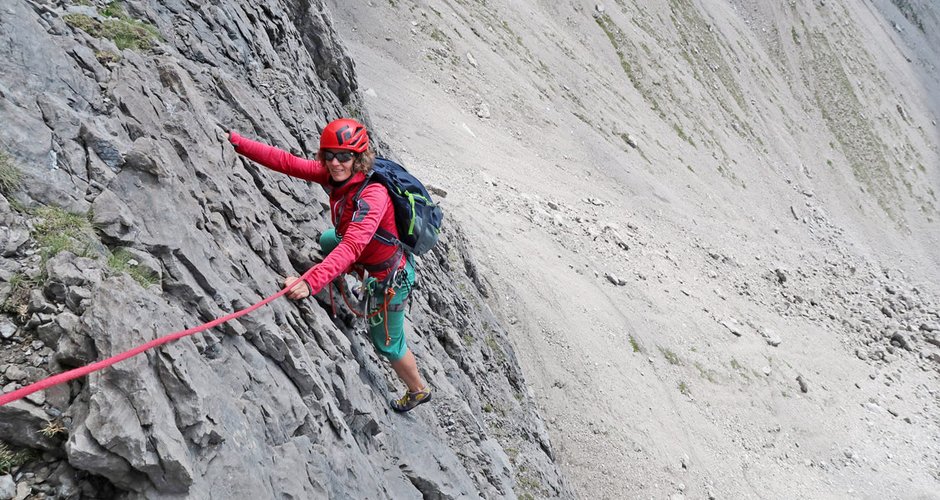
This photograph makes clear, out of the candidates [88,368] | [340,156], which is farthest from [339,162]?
[88,368]

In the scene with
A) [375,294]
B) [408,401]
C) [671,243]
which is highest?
[375,294]

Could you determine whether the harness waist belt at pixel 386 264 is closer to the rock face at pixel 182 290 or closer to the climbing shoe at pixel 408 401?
the rock face at pixel 182 290

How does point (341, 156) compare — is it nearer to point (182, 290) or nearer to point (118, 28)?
point (182, 290)

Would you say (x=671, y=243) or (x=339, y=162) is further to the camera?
(x=671, y=243)

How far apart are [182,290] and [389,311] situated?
251 centimetres

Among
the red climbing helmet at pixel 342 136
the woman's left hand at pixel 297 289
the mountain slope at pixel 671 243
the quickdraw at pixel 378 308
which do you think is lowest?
the mountain slope at pixel 671 243

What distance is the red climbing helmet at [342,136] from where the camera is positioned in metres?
6.32

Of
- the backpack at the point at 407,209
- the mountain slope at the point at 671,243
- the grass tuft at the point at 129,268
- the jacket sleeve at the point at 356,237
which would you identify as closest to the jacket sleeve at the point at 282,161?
the backpack at the point at 407,209

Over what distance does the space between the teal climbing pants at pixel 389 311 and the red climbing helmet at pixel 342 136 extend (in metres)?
1.34

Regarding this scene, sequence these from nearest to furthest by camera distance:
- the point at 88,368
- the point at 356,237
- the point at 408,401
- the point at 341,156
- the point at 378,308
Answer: the point at 88,368
the point at 356,237
the point at 341,156
the point at 378,308
the point at 408,401

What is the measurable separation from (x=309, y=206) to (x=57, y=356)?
15.4ft

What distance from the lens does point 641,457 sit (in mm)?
16016

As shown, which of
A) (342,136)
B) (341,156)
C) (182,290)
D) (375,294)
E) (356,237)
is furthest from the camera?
(375,294)

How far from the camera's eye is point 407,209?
21.7 feet
